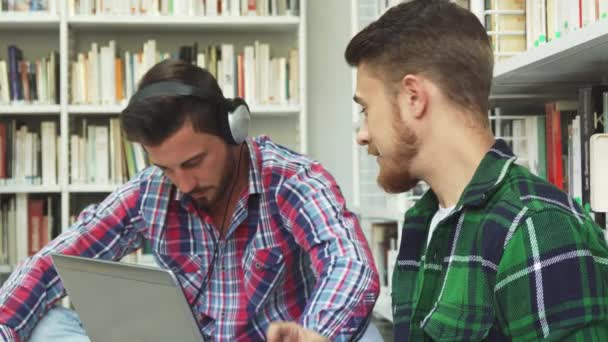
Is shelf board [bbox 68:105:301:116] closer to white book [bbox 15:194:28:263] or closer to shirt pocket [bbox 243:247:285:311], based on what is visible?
A: white book [bbox 15:194:28:263]

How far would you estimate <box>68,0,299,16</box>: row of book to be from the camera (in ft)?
10.1

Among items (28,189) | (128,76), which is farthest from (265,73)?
(28,189)

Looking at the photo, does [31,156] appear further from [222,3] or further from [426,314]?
[426,314]

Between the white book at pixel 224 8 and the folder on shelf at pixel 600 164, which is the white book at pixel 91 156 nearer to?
the white book at pixel 224 8

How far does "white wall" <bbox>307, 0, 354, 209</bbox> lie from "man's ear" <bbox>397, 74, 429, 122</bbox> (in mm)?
2352

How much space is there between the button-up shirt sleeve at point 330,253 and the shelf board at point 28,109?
1648mm

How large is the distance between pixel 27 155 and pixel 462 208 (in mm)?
2436

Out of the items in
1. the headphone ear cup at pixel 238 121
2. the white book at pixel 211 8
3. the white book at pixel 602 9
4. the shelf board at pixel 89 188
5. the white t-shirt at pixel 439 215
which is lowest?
the shelf board at pixel 89 188

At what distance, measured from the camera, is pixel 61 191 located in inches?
120

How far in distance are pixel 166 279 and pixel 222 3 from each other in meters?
2.19

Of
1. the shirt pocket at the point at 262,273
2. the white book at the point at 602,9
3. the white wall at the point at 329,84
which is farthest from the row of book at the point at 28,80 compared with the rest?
the white book at the point at 602,9

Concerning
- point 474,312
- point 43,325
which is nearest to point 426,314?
point 474,312

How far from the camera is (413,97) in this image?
1.02 meters

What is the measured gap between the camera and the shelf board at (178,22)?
306 cm
